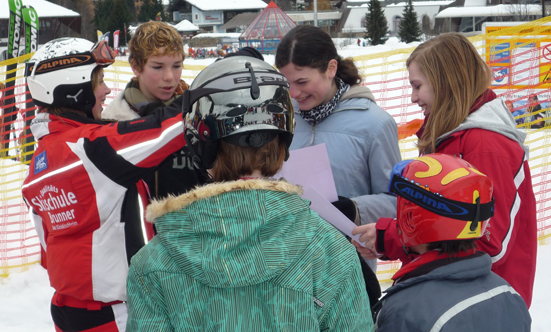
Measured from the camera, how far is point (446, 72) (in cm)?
204

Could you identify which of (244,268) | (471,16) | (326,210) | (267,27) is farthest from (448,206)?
(471,16)

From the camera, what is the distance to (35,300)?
473 cm

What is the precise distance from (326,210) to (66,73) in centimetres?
121

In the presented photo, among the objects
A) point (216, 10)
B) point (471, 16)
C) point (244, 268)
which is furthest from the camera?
point (216, 10)

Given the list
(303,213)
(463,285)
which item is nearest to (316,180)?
(463,285)

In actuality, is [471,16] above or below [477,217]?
above

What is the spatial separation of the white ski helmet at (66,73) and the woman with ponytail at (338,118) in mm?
849

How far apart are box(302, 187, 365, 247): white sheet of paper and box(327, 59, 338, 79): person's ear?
785 mm

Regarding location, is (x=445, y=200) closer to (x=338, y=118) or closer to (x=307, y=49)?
(x=338, y=118)

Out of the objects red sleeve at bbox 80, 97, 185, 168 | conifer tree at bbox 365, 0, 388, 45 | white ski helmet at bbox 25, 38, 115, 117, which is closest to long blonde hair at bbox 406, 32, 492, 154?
red sleeve at bbox 80, 97, 185, 168

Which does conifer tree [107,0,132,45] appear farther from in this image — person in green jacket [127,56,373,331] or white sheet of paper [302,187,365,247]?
person in green jacket [127,56,373,331]

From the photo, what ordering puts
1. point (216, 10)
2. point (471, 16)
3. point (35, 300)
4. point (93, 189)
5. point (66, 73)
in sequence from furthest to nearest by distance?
point (216, 10) < point (471, 16) < point (35, 300) < point (66, 73) < point (93, 189)

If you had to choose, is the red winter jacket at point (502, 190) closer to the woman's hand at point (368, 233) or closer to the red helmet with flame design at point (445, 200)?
the woman's hand at point (368, 233)

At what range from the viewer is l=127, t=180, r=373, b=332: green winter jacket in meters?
1.11
